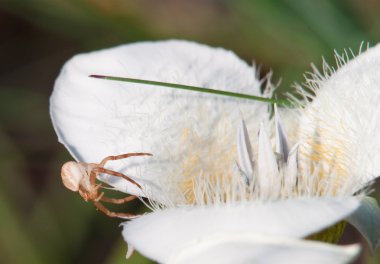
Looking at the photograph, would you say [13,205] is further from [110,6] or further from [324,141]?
[324,141]

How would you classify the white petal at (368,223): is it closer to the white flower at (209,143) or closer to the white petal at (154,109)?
the white flower at (209,143)

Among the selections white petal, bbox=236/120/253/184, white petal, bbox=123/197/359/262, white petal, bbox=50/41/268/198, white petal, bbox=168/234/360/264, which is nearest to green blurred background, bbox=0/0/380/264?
white petal, bbox=50/41/268/198

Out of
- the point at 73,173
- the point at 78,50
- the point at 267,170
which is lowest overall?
the point at 78,50

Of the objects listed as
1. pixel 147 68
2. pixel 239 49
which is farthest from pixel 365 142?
pixel 239 49

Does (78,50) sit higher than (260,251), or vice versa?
(260,251)

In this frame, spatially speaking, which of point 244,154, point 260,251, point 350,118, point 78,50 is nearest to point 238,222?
point 260,251

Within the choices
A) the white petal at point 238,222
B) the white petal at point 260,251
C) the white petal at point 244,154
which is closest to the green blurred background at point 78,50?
the white petal at point 244,154

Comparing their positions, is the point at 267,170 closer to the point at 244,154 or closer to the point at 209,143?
the point at 244,154
